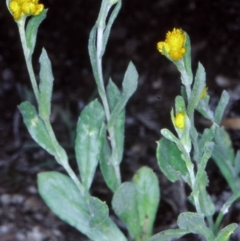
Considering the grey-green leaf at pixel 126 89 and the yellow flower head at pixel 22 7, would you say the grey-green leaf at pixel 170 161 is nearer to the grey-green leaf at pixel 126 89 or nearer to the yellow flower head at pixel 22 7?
the grey-green leaf at pixel 126 89

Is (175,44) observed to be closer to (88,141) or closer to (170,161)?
(170,161)

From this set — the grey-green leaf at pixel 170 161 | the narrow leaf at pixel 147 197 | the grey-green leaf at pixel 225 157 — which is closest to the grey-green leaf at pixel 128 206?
the narrow leaf at pixel 147 197

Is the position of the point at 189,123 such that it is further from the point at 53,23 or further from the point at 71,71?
the point at 53,23

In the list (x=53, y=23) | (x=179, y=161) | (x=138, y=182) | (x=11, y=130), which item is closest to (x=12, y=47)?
(x=53, y=23)

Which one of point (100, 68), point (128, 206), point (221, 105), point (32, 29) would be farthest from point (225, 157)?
point (32, 29)

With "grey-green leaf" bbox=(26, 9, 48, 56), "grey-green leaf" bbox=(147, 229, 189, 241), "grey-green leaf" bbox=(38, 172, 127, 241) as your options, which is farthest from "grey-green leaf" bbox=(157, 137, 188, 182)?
"grey-green leaf" bbox=(26, 9, 48, 56)

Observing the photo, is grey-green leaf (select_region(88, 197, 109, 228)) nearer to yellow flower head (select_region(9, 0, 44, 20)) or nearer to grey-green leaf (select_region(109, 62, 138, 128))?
grey-green leaf (select_region(109, 62, 138, 128))
